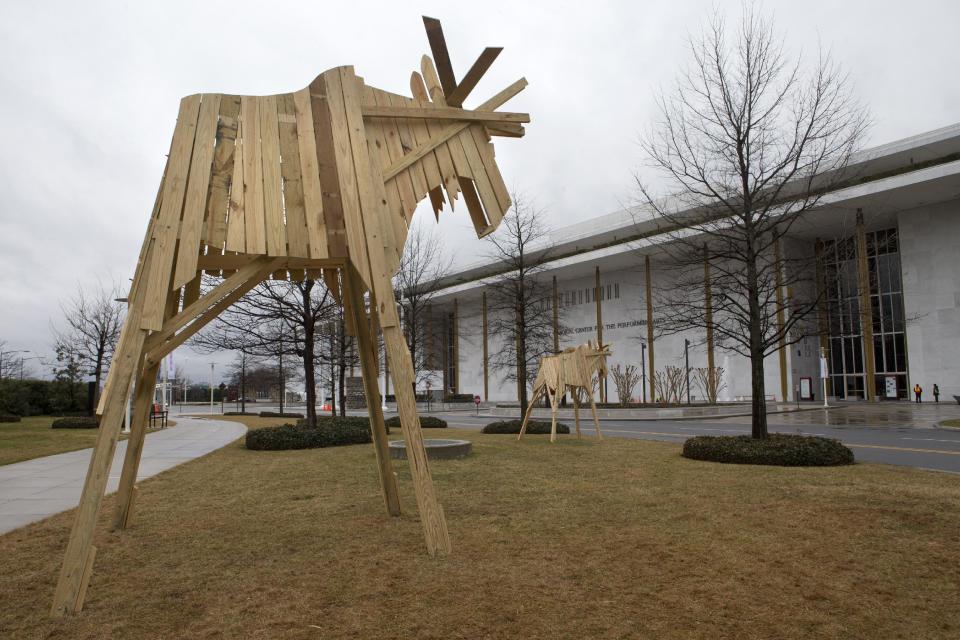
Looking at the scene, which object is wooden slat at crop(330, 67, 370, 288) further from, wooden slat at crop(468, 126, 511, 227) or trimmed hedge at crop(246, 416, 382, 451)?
trimmed hedge at crop(246, 416, 382, 451)

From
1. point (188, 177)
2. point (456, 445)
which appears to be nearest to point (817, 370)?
point (456, 445)

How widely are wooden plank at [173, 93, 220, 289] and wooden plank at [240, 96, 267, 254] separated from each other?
0.71ft

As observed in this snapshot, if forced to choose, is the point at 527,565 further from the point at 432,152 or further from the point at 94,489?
the point at 432,152

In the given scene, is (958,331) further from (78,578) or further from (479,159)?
(78,578)

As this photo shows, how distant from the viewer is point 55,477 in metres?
9.65

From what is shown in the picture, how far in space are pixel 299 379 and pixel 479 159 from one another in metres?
40.3

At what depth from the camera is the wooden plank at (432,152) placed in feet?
15.9

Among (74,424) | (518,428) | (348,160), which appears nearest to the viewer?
(348,160)

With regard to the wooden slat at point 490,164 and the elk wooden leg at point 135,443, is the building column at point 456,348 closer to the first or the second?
the elk wooden leg at point 135,443

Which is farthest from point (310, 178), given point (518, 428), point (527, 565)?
point (518, 428)

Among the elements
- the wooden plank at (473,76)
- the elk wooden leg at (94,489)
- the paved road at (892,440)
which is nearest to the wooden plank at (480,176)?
the wooden plank at (473,76)

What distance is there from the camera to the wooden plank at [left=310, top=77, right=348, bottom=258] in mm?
4625

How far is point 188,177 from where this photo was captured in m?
4.32

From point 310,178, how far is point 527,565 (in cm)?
322
